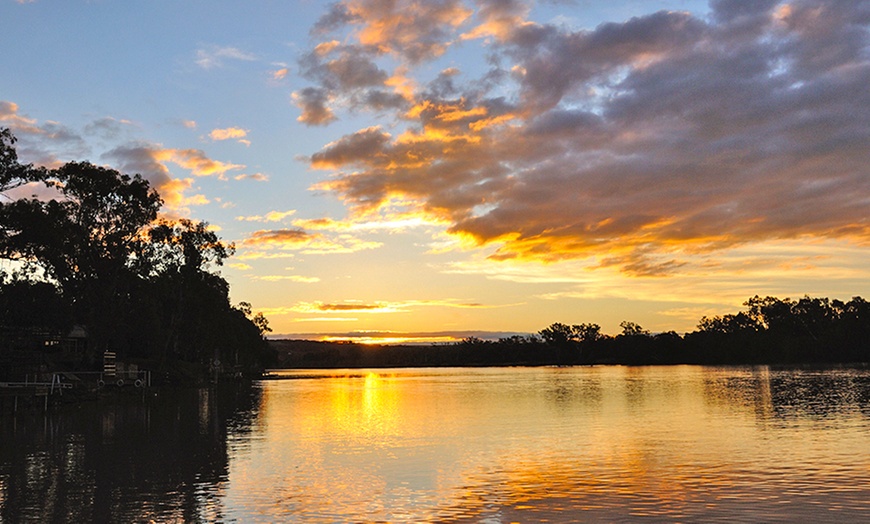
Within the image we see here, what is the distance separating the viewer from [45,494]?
22.1 m

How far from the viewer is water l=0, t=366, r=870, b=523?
19.5 meters

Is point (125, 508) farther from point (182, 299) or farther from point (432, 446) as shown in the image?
point (182, 299)

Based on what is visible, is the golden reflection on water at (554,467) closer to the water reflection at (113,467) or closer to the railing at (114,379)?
the water reflection at (113,467)

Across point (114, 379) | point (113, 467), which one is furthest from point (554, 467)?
point (114, 379)

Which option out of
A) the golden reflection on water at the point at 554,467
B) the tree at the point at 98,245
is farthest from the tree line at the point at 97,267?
the golden reflection on water at the point at 554,467

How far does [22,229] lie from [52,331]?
21982 millimetres

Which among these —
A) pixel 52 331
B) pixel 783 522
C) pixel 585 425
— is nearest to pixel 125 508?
pixel 783 522

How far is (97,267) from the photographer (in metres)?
84.7

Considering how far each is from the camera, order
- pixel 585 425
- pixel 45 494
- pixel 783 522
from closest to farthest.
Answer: pixel 783 522 < pixel 45 494 < pixel 585 425

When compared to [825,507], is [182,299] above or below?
above

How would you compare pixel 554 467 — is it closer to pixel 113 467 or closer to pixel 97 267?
pixel 113 467

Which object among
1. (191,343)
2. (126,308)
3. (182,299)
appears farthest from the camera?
(191,343)

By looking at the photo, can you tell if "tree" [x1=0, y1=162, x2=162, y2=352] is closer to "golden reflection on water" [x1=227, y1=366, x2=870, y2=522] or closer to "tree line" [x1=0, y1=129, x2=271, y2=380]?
"tree line" [x1=0, y1=129, x2=271, y2=380]

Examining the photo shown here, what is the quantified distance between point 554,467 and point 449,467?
3788mm
